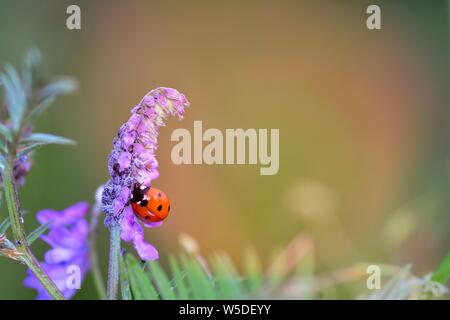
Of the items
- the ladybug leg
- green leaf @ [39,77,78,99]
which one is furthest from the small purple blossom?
green leaf @ [39,77,78,99]

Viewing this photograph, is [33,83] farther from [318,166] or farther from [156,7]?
[318,166]

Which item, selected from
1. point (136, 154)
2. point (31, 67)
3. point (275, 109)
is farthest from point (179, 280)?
point (275, 109)

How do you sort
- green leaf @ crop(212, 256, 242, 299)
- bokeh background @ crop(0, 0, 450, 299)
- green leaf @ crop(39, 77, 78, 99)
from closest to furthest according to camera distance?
green leaf @ crop(39, 77, 78, 99)
green leaf @ crop(212, 256, 242, 299)
bokeh background @ crop(0, 0, 450, 299)

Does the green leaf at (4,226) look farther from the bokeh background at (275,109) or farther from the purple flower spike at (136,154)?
the bokeh background at (275,109)

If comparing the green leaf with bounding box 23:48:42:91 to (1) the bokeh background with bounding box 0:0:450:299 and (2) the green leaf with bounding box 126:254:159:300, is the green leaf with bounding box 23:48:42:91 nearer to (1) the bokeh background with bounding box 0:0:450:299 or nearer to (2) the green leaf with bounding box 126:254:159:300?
(2) the green leaf with bounding box 126:254:159:300

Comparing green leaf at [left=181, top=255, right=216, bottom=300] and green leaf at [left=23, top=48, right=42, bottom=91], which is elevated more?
green leaf at [left=23, top=48, right=42, bottom=91]

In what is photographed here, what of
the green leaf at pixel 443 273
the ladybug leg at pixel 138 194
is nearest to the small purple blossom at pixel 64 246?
the ladybug leg at pixel 138 194
